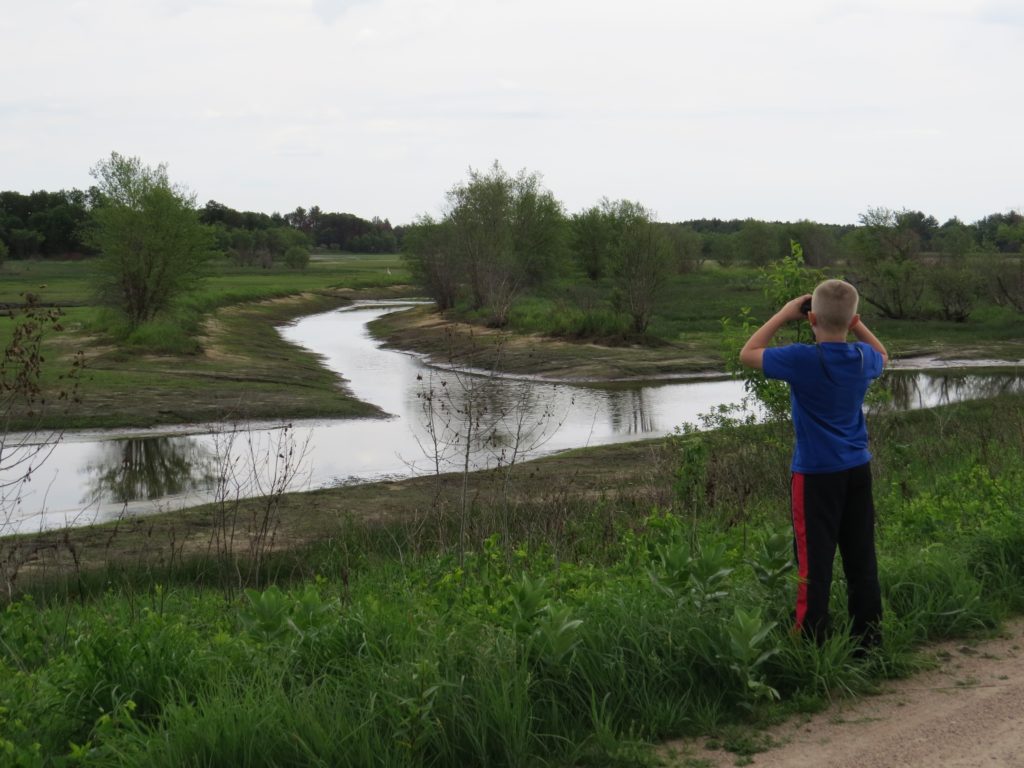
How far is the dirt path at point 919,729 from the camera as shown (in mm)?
4262

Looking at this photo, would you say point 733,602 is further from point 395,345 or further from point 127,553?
point 395,345

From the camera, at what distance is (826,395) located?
516 centimetres

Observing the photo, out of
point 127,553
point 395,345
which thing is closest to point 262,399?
point 127,553

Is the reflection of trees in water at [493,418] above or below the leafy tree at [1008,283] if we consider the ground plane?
below

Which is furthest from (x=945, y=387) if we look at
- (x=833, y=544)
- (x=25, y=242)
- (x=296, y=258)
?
(x=296, y=258)

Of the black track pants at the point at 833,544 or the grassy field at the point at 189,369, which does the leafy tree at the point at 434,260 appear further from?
the black track pants at the point at 833,544

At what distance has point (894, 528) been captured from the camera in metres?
7.58

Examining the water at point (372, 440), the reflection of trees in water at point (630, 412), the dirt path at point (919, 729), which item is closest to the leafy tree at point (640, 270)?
the water at point (372, 440)

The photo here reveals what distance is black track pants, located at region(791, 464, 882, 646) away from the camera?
511 cm

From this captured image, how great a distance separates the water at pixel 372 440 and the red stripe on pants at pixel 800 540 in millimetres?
4857

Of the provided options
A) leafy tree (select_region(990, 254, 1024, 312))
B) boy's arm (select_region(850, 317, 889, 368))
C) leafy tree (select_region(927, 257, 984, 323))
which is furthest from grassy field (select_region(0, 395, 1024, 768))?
leafy tree (select_region(990, 254, 1024, 312))

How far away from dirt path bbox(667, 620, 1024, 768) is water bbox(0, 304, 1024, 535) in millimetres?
5372

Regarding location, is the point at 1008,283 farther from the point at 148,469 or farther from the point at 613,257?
the point at 148,469

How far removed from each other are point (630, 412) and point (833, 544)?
2430cm
